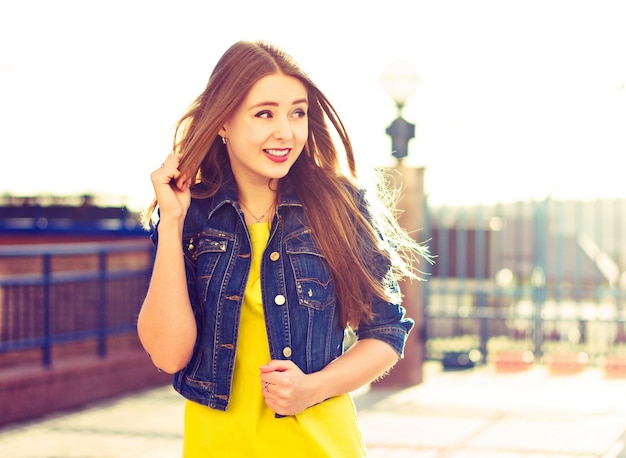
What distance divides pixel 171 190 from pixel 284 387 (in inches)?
20.7

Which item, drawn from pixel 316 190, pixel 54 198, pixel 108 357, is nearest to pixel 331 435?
pixel 316 190

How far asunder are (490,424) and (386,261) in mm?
4715

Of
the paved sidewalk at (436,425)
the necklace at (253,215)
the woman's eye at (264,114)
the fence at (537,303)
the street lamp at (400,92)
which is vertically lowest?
the paved sidewalk at (436,425)

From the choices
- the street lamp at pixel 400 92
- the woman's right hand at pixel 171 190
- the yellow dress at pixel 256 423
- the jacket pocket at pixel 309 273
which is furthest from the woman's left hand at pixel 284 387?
the street lamp at pixel 400 92

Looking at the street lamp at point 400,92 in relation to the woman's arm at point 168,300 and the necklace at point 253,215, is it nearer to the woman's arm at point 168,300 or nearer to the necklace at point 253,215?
the necklace at point 253,215

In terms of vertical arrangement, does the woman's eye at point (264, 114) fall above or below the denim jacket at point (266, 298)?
above

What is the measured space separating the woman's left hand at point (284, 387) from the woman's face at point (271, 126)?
45 cm

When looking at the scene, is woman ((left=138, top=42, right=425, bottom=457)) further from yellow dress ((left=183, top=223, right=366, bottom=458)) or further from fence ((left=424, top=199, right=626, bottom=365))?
fence ((left=424, top=199, right=626, bottom=365))

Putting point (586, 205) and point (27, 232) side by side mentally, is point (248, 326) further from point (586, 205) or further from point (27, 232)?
point (27, 232)

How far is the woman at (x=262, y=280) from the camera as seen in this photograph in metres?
2.08

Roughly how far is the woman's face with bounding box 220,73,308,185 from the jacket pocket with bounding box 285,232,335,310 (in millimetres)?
164

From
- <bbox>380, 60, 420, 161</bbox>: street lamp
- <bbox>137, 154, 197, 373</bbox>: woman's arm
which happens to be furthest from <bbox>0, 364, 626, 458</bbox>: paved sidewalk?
<bbox>137, 154, 197, 373</bbox>: woman's arm

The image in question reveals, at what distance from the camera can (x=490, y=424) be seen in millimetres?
6625

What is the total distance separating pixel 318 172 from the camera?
2.31 meters
